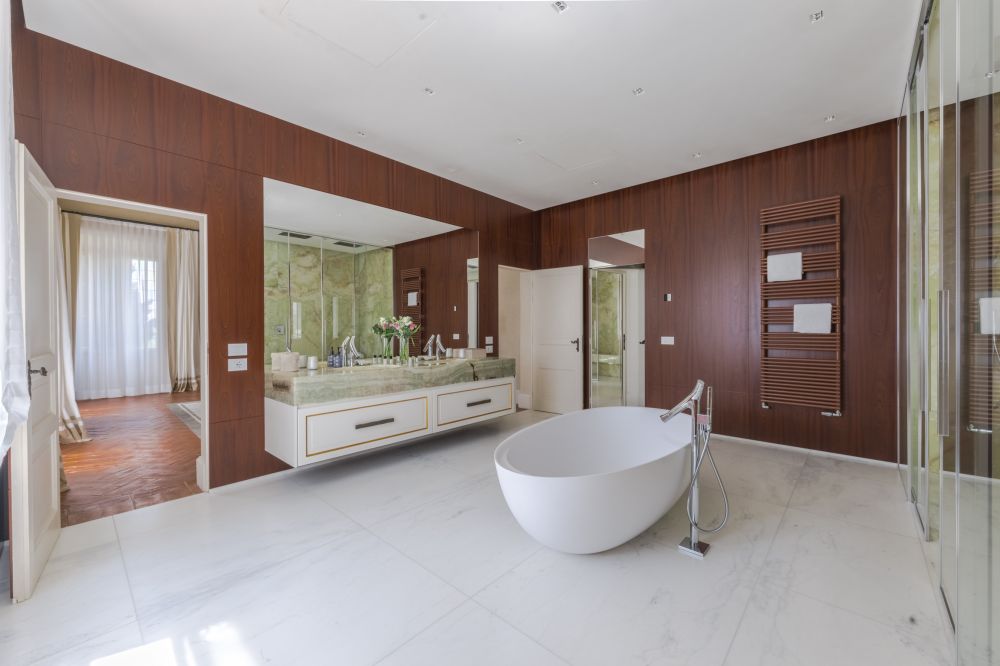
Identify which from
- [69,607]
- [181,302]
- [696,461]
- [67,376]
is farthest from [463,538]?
[181,302]

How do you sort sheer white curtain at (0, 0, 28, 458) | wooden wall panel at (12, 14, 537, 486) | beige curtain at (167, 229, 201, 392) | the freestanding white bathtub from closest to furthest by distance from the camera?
sheer white curtain at (0, 0, 28, 458)
the freestanding white bathtub
wooden wall panel at (12, 14, 537, 486)
beige curtain at (167, 229, 201, 392)

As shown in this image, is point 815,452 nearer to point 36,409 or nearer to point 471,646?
point 471,646

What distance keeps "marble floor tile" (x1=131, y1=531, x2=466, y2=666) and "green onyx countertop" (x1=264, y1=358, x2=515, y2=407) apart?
3.87 ft

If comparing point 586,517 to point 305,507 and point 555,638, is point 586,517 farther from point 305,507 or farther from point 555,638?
point 305,507

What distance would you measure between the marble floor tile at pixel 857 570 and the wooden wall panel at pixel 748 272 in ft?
5.52

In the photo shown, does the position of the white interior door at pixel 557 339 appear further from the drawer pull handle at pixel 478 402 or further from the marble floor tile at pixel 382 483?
the marble floor tile at pixel 382 483

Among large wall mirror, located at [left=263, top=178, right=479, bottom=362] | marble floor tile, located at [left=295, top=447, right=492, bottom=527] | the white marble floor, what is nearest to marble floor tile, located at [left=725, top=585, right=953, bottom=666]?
the white marble floor

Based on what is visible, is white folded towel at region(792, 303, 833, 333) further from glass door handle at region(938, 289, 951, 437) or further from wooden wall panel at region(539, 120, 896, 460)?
glass door handle at region(938, 289, 951, 437)

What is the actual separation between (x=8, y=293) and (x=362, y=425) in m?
2.26

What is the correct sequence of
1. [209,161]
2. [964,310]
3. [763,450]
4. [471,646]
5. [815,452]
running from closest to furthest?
[964,310] → [471,646] → [209,161] → [815,452] → [763,450]

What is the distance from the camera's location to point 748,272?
4172mm

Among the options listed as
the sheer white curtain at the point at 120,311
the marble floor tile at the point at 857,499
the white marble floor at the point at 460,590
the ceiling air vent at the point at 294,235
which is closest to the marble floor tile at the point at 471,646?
the white marble floor at the point at 460,590

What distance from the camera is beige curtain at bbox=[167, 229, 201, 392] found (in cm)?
636

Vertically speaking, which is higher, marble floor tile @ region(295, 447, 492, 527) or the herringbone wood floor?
the herringbone wood floor
